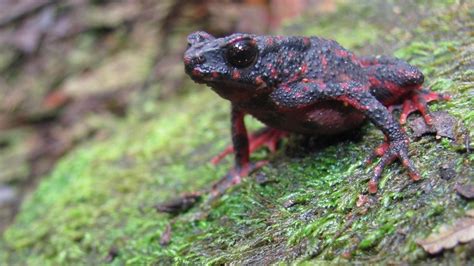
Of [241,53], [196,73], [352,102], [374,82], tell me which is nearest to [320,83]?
[352,102]

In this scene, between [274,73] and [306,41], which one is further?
[306,41]

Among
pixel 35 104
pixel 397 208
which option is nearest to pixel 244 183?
pixel 397 208

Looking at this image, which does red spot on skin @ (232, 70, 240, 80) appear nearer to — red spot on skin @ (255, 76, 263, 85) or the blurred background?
red spot on skin @ (255, 76, 263, 85)

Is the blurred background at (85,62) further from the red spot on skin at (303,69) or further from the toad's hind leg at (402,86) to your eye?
the red spot on skin at (303,69)

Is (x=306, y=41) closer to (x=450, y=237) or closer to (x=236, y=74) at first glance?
(x=236, y=74)

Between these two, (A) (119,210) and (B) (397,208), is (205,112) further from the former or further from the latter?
(B) (397,208)

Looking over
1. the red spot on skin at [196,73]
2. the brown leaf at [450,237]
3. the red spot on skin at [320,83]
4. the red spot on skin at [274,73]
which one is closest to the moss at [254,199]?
the brown leaf at [450,237]
